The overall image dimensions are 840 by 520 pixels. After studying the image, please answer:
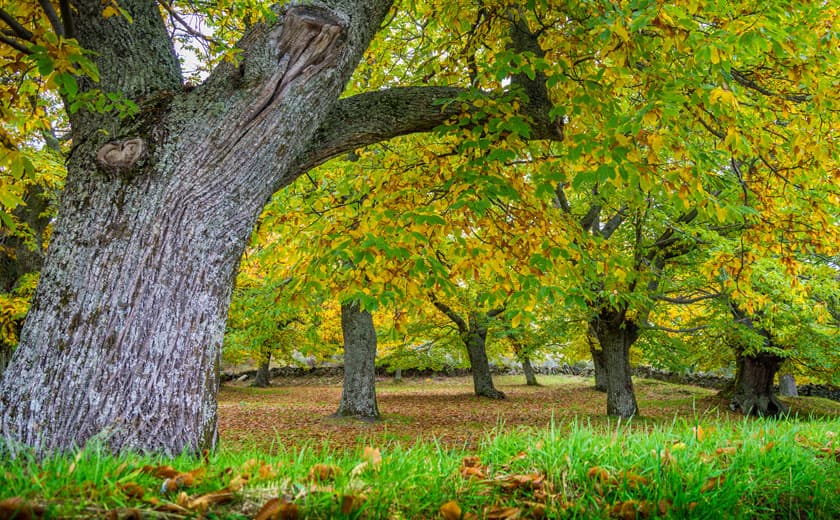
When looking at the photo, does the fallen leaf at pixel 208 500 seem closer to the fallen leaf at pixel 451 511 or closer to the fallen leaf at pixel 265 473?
the fallen leaf at pixel 265 473

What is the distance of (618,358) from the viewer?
10984 mm

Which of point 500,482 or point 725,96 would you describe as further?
point 725,96

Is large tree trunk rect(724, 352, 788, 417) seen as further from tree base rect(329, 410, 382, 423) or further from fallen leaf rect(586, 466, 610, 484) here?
fallen leaf rect(586, 466, 610, 484)

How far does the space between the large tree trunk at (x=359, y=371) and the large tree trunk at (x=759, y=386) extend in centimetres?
1074

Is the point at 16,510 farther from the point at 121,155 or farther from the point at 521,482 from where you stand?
the point at 121,155

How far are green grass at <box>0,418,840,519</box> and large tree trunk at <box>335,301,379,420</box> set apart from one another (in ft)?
27.1

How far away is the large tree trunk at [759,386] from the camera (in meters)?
14.0

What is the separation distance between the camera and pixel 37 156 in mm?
6305

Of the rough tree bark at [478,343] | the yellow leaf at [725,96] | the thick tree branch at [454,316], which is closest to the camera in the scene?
the yellow leaf at [725,96]

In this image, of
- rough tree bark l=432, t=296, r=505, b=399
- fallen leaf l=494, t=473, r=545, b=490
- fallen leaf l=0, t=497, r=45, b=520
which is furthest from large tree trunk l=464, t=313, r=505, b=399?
fallen leaf l=0, t=497, r=45, b=520

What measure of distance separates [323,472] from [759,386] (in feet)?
53.2

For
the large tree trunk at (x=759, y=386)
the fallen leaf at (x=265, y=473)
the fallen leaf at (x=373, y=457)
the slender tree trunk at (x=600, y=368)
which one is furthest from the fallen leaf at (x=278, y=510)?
the slender tree trunk at (x=600, y=368)

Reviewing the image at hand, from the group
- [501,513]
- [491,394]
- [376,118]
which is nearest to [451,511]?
[501,513]

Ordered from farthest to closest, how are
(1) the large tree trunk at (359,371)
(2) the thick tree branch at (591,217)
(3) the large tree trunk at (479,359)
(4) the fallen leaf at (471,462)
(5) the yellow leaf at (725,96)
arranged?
(3) the large tree trunk at (479,359) → (1) the large tree trunk at (359,371) → (2) the thick tree branch at (591,217) → (5) the yellow leaf at (725,96) → (4) the fallen leaf at (471,462)
